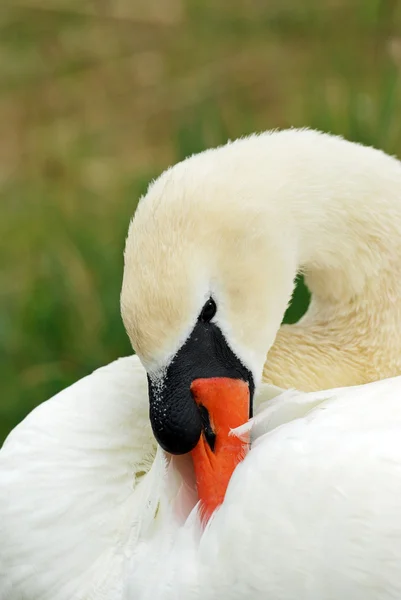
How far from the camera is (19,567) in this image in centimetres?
167

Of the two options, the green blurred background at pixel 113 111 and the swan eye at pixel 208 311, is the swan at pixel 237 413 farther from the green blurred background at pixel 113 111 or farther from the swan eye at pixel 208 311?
the green blurred background at pixel 113 111

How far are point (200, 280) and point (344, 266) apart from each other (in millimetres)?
335

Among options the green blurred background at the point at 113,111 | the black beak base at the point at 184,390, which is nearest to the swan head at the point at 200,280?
the black beak base at the point at 184,390

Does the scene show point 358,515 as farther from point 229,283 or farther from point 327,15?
point 327,15

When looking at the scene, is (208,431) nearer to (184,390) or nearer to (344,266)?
(184,390)

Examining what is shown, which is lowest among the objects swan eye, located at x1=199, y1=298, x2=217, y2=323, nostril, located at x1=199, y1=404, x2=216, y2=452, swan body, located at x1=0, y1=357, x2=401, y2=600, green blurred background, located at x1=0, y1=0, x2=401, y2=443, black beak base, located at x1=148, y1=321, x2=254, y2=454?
swan body, located at x1=0, y1=357, x2=401, y2=600

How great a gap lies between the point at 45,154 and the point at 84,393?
230 cm

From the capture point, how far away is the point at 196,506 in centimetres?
152

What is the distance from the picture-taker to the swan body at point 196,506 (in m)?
1.34

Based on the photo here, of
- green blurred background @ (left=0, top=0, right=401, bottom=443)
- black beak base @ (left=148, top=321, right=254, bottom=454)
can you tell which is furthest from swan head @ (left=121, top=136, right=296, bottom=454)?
green blurred background @ (left=0, top=0, right=401, bottom=443)

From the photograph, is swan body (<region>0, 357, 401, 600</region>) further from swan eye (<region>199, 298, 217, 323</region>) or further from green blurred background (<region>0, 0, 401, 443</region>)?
green blurred background (<region>0, 0, 401, 443</region>)

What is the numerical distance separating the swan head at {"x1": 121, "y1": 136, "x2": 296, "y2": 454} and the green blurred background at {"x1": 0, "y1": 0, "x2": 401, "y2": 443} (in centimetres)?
91

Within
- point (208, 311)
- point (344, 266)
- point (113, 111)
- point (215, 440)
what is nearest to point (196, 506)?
point (215, 440)

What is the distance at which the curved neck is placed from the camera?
1.69m
